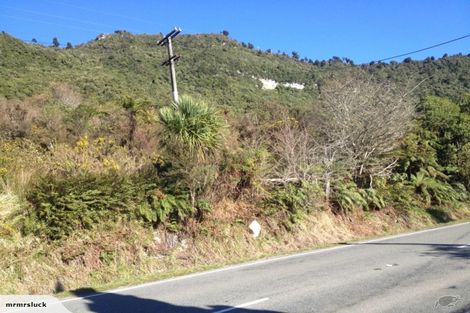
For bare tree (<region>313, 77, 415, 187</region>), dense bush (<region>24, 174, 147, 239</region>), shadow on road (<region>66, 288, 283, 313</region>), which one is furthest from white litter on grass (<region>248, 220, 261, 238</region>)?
bare tree (<region>313, 77, 415, 187</region>)

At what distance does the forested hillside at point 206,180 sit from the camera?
11.4 metres

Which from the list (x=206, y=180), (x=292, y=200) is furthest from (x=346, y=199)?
(x=206, y=180)

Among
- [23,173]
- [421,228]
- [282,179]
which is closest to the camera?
[23,173]

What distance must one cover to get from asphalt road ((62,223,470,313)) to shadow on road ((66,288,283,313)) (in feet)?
0.05

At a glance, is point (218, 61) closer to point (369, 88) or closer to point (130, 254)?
point (369, 88)

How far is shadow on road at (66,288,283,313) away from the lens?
7.17 meters

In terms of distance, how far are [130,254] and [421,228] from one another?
1283cm

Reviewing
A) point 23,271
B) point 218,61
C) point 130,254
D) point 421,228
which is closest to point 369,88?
point 421,228

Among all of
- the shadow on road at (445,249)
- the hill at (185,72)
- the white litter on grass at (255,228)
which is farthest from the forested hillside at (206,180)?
the hill at (185,72)

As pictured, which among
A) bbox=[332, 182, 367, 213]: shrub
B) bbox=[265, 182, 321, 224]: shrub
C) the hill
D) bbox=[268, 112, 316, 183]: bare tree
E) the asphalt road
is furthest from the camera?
the hill

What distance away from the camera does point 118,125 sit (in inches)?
889

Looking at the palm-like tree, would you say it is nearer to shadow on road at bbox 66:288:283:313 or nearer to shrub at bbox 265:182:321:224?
shrub at bbox 265:182:321:224

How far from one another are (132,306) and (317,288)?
3144 mm

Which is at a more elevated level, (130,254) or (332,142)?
(332,142)
